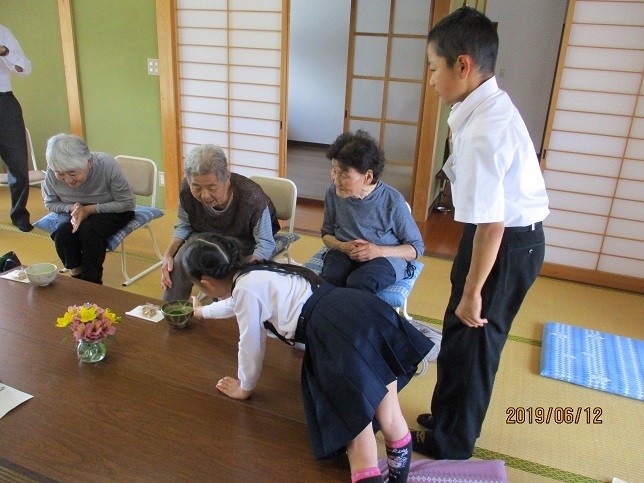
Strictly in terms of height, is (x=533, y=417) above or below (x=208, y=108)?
below

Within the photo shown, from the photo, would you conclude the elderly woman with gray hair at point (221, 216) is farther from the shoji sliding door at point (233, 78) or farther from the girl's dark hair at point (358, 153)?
the shoji sliding door at point (233, 78)

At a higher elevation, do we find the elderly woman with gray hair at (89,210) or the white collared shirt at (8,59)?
the white collared shirt at (8,59)

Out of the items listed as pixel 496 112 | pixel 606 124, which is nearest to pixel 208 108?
pixel 606 124

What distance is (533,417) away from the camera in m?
2.08

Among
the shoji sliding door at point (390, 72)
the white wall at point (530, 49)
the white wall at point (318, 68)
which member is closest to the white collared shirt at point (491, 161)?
the shoji sliding door at point (390, 72)

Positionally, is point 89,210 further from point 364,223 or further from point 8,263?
point 364,223

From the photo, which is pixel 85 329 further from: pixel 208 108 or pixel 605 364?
pixel 208 108

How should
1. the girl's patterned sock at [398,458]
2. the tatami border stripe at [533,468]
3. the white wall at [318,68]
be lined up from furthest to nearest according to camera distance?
the white wall at [318,68] → the tatami border stripe at [533,468] → the girl's patterned sock at [398,458]

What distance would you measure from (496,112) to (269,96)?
2971mm

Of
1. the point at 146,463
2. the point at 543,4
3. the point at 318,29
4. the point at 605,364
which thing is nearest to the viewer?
the point at 146,463

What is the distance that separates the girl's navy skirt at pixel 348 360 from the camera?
1279 millimetres

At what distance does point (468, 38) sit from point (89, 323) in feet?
4.57
